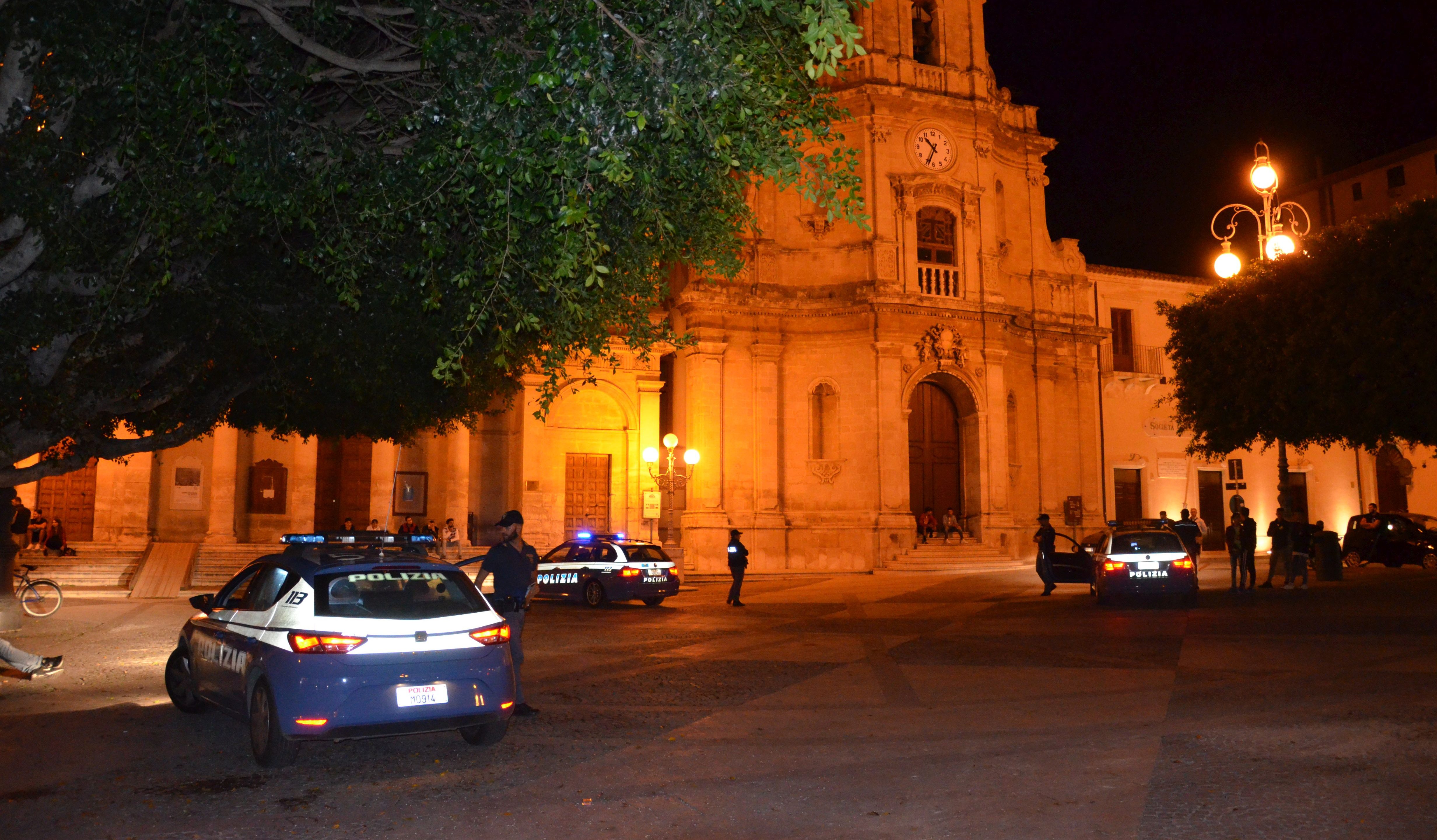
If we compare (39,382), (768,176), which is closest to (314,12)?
(768,176)

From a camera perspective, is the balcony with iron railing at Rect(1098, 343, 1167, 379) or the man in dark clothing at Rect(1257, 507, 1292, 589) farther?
the balcony with iron railing at Rect(1098, 343, 1167, 379)

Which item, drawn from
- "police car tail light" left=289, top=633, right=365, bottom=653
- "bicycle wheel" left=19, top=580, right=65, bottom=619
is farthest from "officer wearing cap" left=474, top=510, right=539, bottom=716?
"bicycle wheel" left=19, top=580, right=65, bottom=619

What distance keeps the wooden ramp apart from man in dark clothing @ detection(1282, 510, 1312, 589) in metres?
23.3

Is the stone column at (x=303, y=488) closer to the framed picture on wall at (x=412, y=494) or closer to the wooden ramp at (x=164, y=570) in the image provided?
the wooden ramp at (x=164, y=570)

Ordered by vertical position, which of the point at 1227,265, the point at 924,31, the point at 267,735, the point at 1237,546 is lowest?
the point at 267,735

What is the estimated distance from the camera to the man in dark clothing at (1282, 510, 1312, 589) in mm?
21000

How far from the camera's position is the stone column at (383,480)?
2862cm

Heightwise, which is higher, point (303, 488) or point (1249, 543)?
point (303, 488)

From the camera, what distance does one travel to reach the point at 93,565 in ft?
80.3

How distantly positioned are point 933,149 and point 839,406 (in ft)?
27.7

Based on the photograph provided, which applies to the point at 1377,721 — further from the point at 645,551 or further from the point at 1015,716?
the point at 645,551

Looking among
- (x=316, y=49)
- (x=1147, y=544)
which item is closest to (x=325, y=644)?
(x=316, y=49)

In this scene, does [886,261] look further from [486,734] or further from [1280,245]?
[486,734]

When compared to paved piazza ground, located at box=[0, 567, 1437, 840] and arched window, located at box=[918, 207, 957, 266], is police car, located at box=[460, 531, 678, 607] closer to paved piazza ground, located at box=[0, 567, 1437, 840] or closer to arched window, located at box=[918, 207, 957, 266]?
paved piazza ground, located at box=[0, 567, 1437, 840]
